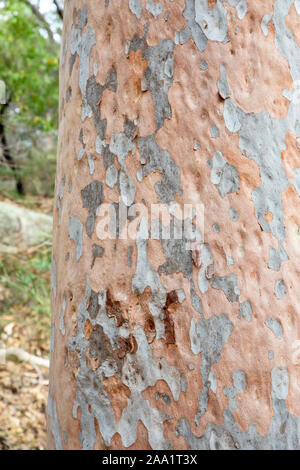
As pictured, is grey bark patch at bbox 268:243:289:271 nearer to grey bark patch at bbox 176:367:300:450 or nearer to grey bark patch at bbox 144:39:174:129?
grey bark patch at bbox 176:367:300:450

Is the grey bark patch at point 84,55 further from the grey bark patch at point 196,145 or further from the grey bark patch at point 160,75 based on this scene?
the grey bark patch at point 196,145

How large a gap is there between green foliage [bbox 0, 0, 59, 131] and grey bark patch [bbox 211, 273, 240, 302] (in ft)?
12.8

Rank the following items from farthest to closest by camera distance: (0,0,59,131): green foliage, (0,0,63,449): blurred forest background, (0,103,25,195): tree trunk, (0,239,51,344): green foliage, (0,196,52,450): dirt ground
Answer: (0,103,25,195): tree trunk < (0,0,59,131): green foliage < (0,239,51,344): green foliage < (0,0,63,449): blurred forest background < (0,196,52,450): dirt ground

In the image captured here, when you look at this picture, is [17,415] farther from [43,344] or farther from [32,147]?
[32,147]

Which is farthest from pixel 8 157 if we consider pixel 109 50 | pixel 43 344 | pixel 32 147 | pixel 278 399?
pixel 278 399

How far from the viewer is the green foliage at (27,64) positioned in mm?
4199

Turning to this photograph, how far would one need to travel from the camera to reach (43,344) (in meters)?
2.93

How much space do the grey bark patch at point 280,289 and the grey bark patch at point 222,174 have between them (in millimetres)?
188

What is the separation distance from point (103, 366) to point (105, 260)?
0.20 m

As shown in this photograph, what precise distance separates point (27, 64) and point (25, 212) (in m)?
1.71

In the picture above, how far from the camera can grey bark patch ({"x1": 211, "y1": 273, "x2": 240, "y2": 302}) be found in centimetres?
73

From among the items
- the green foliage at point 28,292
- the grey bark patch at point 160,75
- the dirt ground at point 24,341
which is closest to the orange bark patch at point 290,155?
the grey bark patch at point 160,75

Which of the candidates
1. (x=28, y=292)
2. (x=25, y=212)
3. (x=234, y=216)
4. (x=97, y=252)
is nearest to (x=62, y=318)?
(x=97, y=252)

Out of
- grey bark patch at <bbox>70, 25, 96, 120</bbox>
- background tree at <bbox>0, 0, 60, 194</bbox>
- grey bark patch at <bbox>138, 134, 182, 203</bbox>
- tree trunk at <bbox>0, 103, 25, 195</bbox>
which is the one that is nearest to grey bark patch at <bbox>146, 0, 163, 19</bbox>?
grey bark patch at <bbox>70, 25, 96, 120</bbox>
